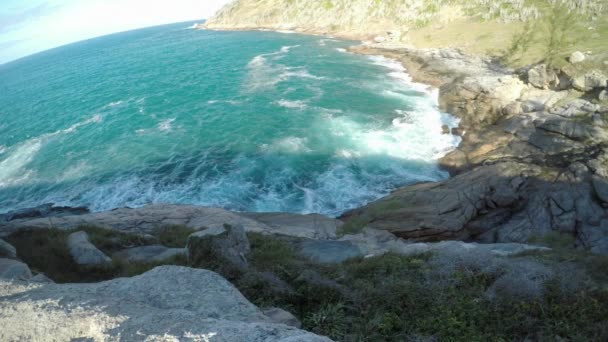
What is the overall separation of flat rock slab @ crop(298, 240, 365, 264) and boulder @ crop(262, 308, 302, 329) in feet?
21.5

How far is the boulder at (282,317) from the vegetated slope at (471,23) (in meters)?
55.6

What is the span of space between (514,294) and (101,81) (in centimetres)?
9042

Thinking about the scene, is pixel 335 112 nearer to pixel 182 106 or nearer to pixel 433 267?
pixel 182 106

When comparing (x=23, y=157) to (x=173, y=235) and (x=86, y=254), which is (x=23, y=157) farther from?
(x=86, y=254)

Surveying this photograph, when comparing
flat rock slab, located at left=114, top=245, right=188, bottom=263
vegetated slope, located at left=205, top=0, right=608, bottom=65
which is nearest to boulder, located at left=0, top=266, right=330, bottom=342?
flat rock slab, located at left=114, top=245, right=188, bottom=263

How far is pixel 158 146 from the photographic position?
1623 inches

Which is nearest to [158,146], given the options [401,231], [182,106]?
[182,106]

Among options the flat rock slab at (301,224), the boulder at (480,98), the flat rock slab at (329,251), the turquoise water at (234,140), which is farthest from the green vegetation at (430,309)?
the boulder at (480,98)

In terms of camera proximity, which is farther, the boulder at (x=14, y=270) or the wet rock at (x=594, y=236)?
the wet rock at (x=594, y=236)

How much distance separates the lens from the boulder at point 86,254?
15336 millimetres

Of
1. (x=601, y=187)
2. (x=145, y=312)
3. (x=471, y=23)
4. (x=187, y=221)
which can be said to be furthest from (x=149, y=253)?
(x=471, y=23)

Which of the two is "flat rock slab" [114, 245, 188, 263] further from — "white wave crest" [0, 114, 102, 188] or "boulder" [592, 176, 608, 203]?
"white wave crest" [0, 114, 102, 188]

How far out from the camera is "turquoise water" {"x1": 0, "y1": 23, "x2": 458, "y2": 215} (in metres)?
32.3

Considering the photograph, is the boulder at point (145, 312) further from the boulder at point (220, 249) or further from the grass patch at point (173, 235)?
the grass patch at point (173, 235)
